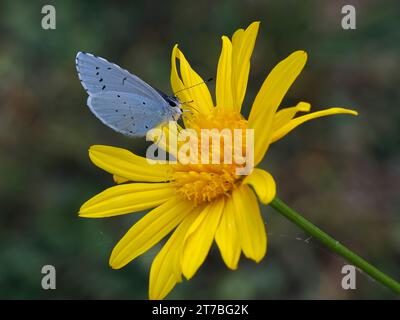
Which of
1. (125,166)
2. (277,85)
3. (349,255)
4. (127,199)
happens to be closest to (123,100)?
(125,166)

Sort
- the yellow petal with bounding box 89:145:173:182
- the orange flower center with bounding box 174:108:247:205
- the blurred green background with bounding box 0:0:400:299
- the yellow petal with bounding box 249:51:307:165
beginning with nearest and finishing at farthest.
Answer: the yellow petal with bounding box 249:51:307:165 → the orange flower center with bounding box 174:108:247:205 → the yellow petal with bounding box 89:145:173:182 → the blurred green background with bounding box 0:0:400:299

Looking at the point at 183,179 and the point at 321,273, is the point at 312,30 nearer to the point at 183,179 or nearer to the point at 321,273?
the point at 321,273

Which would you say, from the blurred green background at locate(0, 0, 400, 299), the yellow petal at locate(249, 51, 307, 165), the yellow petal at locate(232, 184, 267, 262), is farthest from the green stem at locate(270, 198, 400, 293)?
the blurred green background at locate(0, 0, 400, 299)

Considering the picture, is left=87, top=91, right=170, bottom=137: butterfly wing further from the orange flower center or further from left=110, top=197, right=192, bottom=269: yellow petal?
left=110, top=197, right=192, bottom=269: yellow petal

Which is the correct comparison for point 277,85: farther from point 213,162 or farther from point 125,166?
point 125,166
